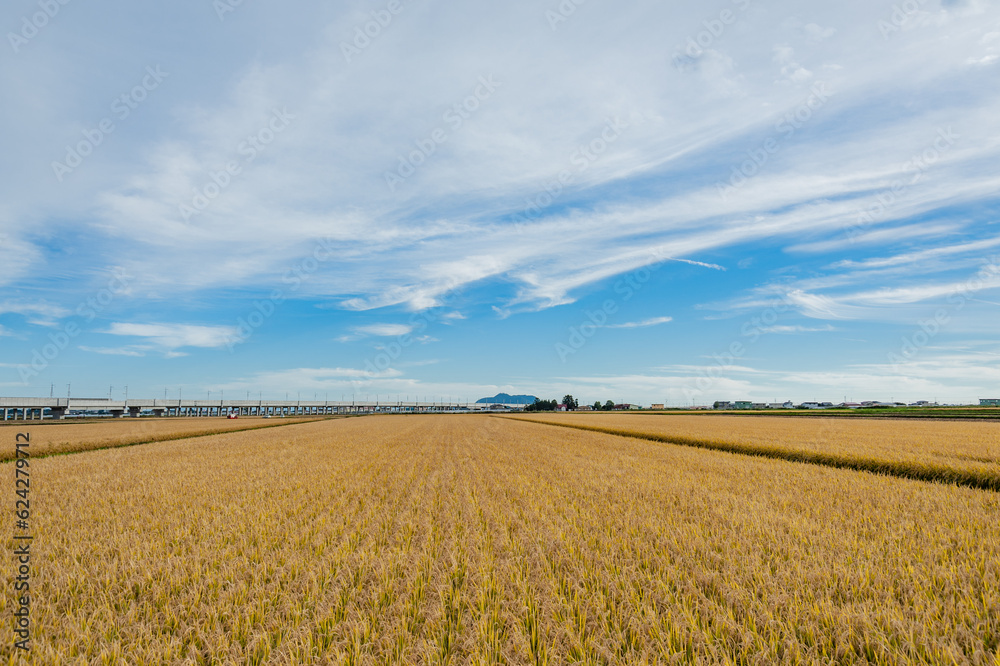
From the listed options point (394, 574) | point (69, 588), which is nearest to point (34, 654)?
point (69, 588)

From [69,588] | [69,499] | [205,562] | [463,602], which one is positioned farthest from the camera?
[69,499]

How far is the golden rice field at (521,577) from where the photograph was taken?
168 inches

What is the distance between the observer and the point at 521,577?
589cm

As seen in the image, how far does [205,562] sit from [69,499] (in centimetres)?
762

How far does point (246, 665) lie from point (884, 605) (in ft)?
20.5

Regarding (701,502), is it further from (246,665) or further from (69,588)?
(69,588)

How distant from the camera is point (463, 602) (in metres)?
5.28

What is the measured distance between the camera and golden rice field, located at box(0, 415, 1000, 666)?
168 inches

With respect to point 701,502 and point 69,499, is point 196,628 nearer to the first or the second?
point 701,502

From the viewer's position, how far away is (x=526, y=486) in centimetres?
1269

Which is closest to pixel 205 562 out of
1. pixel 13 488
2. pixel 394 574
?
pixel 394 574

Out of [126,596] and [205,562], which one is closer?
[126,596]

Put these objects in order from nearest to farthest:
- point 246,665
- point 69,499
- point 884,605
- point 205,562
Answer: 1. point 246,665
2. point 884,605
3. point 205,562
4. point 69,499

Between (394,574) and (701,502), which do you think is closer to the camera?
(394,574)
